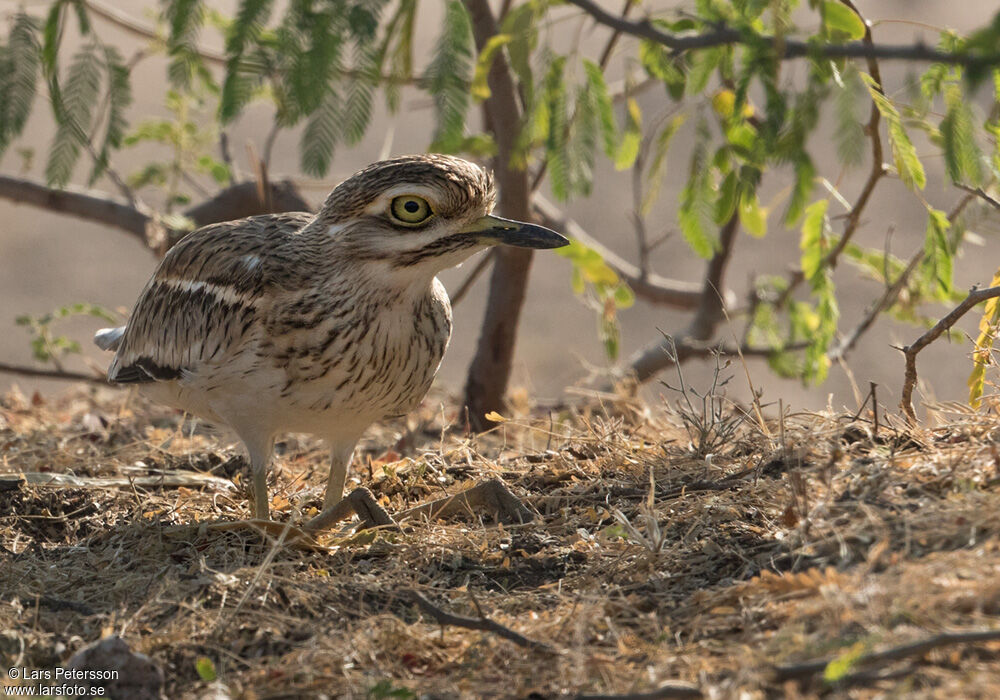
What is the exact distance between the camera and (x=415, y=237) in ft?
11.8

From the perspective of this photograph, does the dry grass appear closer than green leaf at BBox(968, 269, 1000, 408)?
Yes

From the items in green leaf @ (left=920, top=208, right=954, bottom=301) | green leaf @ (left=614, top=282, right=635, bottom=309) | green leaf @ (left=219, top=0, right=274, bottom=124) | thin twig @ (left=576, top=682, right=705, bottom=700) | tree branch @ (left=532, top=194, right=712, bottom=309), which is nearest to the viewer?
thin twig @ (left=576, top=682, right=705, bottom=700)

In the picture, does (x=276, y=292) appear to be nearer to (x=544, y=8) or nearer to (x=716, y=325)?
(x=544, y=8)

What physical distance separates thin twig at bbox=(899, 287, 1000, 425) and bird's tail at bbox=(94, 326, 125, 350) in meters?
3.15

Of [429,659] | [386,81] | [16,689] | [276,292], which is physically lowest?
[16,689]

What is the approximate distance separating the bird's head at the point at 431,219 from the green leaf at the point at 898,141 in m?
1.07

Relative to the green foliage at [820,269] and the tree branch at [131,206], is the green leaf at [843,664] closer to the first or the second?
the green foliage at [820,269]

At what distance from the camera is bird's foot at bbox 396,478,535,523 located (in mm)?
3756

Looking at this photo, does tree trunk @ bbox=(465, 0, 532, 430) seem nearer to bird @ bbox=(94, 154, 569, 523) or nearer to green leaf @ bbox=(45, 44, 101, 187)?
bird @ bbox=(94, 154, 569, 523)

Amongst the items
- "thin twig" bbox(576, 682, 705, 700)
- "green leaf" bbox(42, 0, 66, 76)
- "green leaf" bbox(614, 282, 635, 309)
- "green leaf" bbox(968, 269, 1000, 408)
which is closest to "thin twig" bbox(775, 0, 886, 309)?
"green leaf" bbox(968, 269, 1000, 408)

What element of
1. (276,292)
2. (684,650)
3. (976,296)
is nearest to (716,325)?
(976,296)

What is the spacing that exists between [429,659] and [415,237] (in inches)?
54.9

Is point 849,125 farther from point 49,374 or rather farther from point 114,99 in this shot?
point 49,374

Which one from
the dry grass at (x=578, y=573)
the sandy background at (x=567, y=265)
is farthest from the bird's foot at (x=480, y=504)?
the sandy background at (x=567, y=265)
